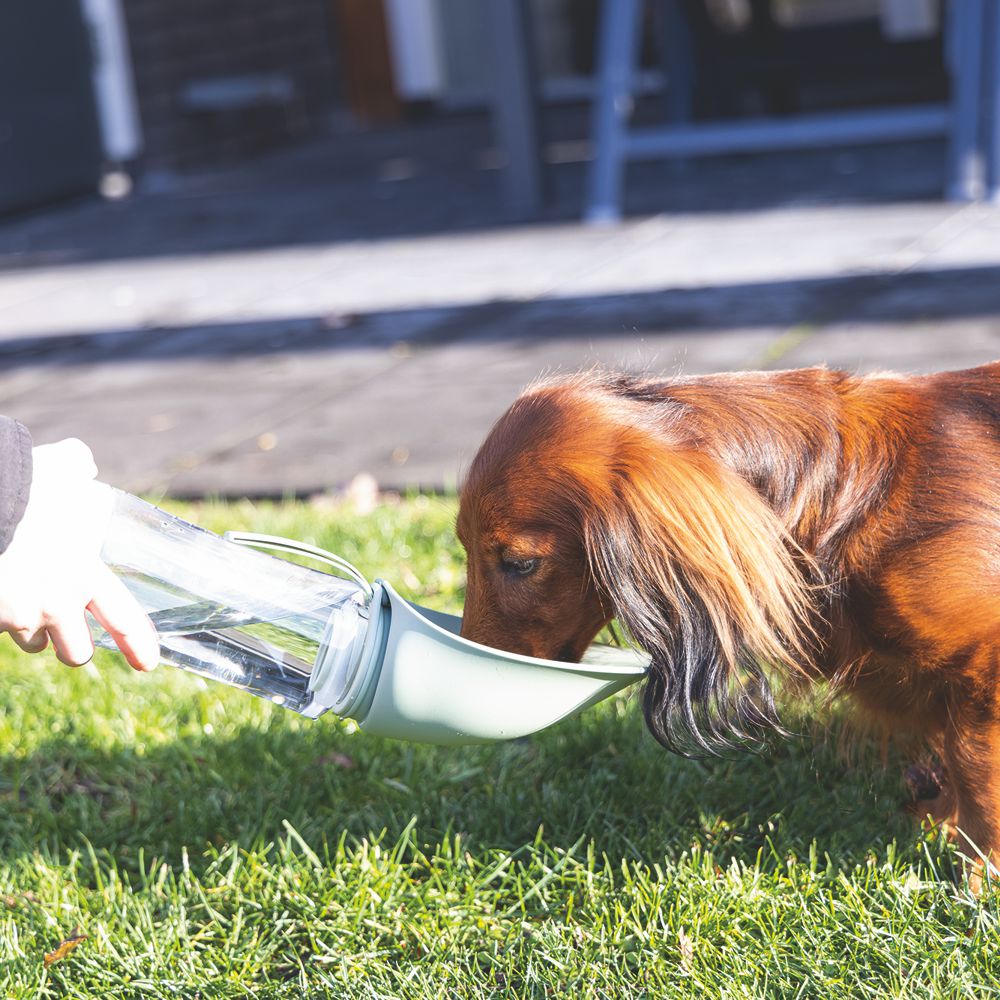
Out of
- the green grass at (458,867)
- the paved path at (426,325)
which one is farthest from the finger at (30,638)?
the paved path at (426,325)

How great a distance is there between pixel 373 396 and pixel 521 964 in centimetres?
338

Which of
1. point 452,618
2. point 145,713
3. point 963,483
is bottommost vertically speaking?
point 145,713

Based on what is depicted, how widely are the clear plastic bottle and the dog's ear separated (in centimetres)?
44

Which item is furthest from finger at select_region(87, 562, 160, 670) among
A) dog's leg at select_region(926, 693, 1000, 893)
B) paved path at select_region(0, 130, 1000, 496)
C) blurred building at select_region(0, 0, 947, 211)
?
blurred building at select_region(0, 0, 947, 211)

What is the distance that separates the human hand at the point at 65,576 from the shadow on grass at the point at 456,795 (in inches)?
29.9

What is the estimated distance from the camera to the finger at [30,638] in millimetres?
1876

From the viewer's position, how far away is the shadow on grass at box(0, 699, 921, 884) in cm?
248

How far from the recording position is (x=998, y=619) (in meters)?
2.01

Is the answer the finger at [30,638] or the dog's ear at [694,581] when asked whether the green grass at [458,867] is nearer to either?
the dog's ear at [694,581]

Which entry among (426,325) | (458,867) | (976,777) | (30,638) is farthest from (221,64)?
(976,777)

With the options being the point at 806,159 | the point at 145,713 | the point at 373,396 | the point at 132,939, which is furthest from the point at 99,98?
the point at 132,939

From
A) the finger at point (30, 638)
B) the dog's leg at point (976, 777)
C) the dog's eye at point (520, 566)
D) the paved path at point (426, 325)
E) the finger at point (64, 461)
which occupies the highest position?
the finger at point (64, 461)

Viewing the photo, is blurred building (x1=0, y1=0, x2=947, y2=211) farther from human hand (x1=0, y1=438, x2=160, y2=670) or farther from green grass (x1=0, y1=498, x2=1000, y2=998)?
human hand (x1=0, y1=438, x2=160, y2=670)

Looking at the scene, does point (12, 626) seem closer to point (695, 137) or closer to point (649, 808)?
point (649, 808)
